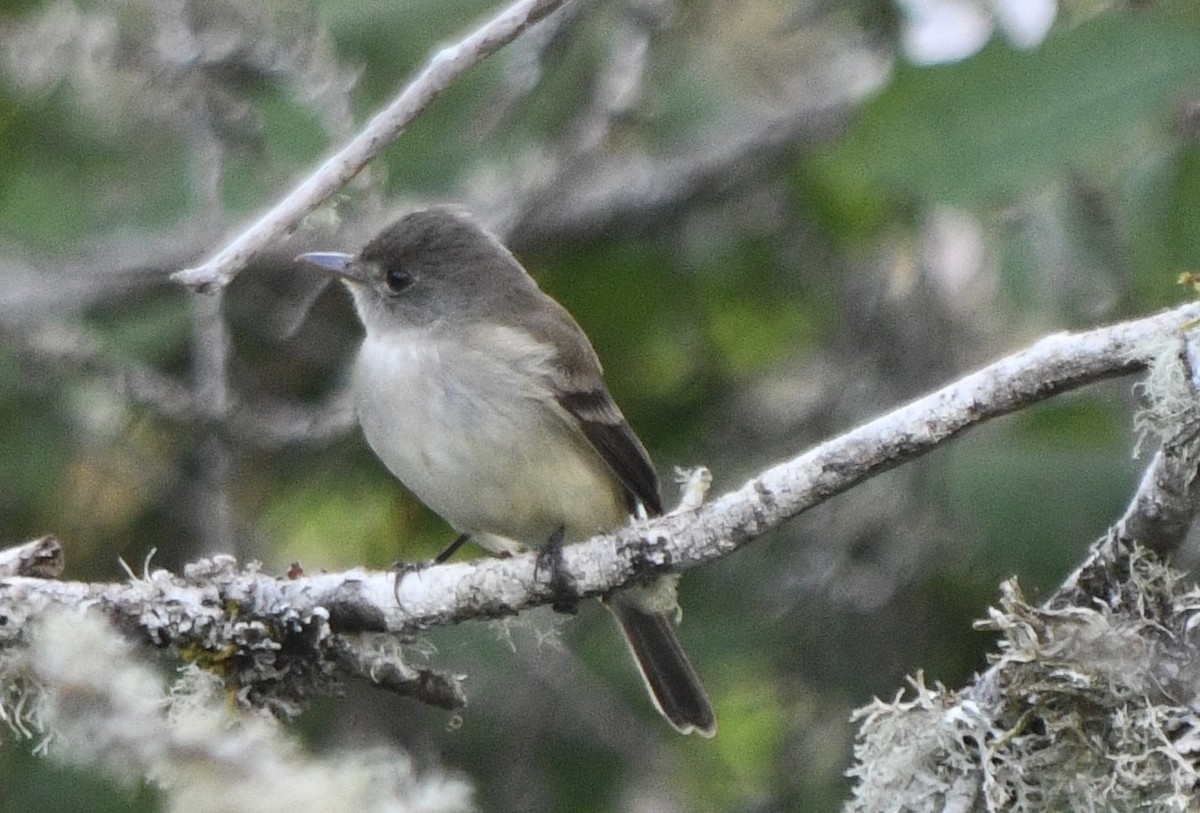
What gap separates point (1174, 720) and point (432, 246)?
9.17ft

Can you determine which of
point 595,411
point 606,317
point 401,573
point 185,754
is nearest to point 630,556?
point 401,573

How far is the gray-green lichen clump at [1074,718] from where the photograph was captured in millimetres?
2971

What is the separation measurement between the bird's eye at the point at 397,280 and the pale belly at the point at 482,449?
0.38 meters

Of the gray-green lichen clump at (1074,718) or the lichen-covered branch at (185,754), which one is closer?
the lichen-covered branch at (185,754)

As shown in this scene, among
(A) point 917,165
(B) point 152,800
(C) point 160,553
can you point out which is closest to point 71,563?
(C) point 160,553

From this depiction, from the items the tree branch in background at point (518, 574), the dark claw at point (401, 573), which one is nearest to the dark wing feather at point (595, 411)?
the dark claw at point (401, 573)

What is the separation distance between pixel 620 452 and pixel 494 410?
38 cm

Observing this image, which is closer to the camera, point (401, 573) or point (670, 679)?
point (401, 573)

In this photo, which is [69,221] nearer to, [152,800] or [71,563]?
[71,563]

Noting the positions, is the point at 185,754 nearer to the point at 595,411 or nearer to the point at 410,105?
the point at 410,105

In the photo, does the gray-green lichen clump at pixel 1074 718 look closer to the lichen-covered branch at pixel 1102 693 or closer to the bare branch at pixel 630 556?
the lichen-covered branch at pixel 1102 693

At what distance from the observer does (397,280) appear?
5250 mm

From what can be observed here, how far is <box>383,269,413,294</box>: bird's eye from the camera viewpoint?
522 centimetres

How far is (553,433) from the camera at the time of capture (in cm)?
480
